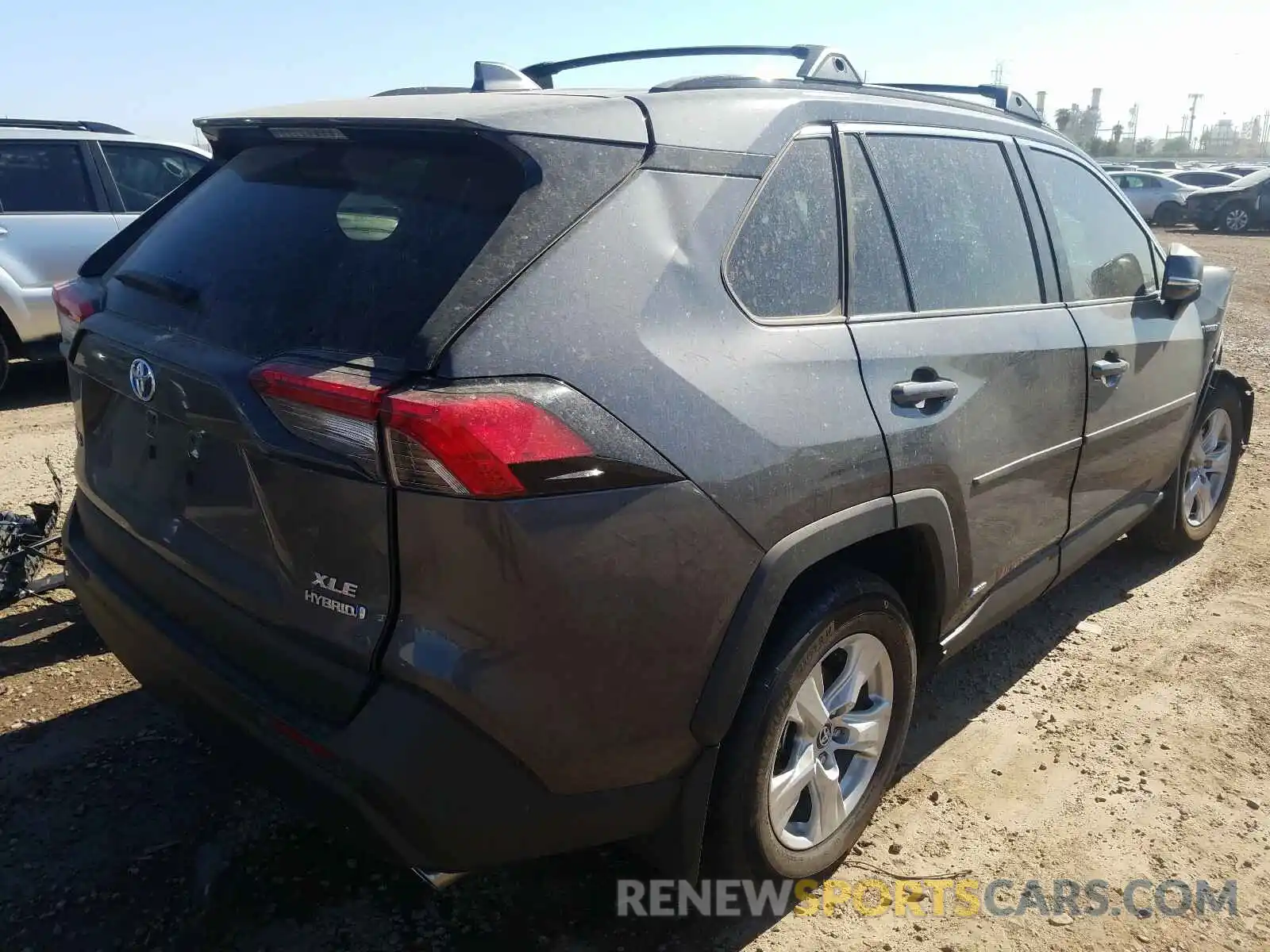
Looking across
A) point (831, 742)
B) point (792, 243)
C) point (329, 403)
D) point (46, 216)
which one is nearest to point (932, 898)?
point (831, 742)

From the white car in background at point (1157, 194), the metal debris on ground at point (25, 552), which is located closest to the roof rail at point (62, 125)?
the metal debris on ground at point (25, 552)

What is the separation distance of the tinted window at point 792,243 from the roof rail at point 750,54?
378 mm

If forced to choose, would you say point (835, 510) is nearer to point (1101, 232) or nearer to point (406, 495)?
point (406, 495)

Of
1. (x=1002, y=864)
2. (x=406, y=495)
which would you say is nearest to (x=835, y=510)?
(x=406, y=495)

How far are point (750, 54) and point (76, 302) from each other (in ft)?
6.64

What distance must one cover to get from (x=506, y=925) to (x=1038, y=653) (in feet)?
7.78

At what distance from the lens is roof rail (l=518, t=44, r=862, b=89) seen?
2.75 meters

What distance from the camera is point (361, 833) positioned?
1.89 m

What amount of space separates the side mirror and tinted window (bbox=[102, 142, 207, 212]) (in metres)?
6.51

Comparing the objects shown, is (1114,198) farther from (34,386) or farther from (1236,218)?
(1236,218)

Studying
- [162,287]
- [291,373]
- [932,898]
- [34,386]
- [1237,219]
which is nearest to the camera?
[291,373]

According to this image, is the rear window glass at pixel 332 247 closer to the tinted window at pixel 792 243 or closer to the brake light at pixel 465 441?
the brake light at pixel 465 441

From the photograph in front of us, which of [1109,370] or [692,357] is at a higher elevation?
[692,357]

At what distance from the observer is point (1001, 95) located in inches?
142
